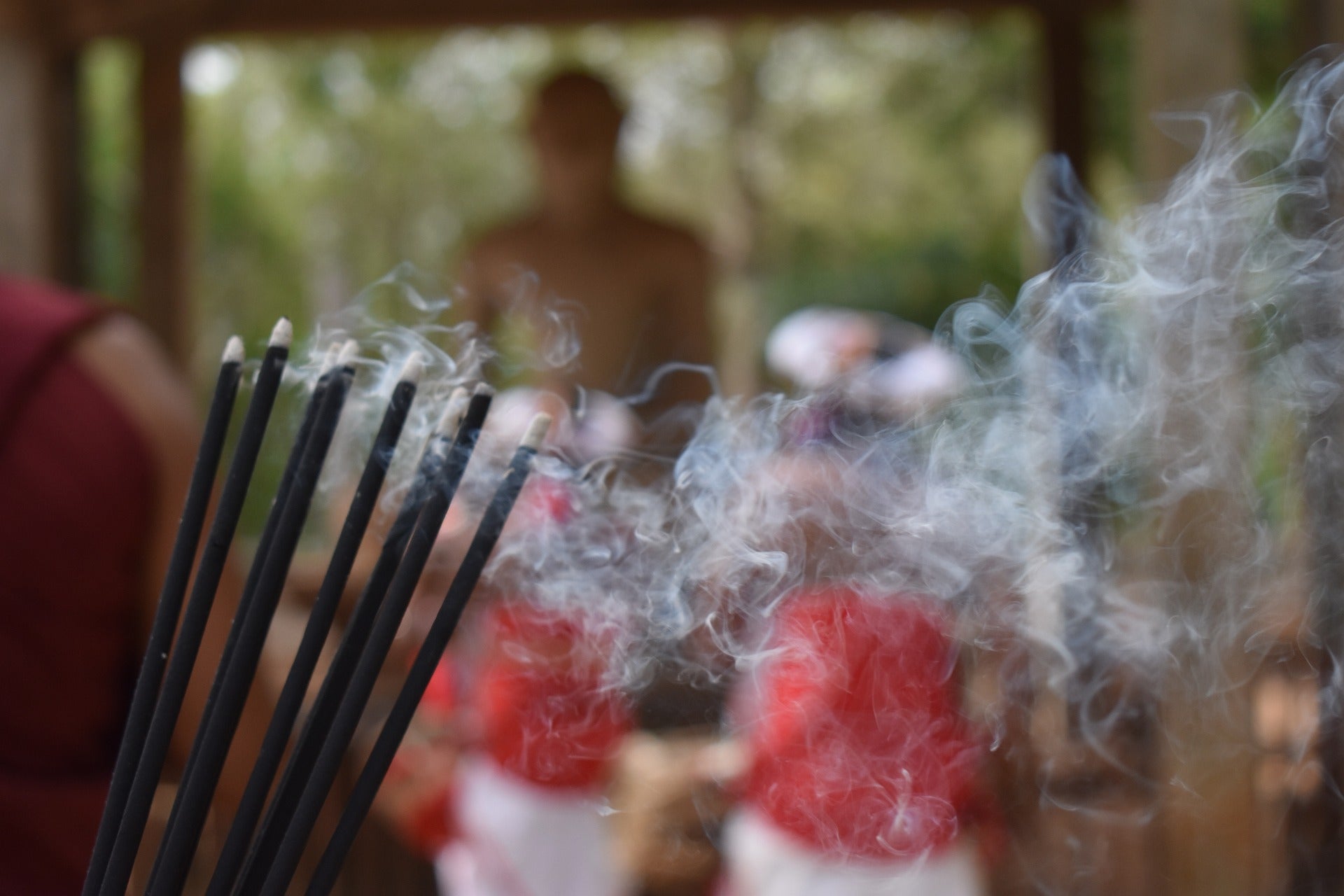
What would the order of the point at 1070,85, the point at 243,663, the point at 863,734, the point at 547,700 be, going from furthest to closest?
the point at 1070,85
the point at 863,734
the point at 547,700
the point at 243,663

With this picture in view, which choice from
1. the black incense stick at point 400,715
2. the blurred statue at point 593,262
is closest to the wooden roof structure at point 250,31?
the blurred statue at point 593,262

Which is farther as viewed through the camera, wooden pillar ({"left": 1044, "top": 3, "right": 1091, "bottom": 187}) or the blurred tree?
the blurred tree

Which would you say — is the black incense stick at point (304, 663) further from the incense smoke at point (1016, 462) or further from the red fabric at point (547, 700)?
the red fabric at point (547, 700)

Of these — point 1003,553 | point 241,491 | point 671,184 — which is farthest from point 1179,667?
point 671,184

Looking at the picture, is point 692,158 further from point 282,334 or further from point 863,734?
point 282,334

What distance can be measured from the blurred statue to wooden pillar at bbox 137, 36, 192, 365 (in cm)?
108

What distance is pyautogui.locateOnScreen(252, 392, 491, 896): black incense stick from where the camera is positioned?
2.27ft

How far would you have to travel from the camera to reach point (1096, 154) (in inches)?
161

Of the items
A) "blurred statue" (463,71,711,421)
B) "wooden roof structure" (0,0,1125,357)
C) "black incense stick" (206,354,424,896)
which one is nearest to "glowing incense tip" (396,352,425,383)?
"black incense stick" (206,354,424,896)

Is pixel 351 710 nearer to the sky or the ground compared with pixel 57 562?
nearer to the sky

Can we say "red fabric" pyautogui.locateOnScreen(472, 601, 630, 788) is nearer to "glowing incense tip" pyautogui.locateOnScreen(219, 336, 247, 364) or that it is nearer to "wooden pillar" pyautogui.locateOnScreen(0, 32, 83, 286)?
"glowing incense tip" pyautogui.locateOnScreen(219, 336, 247, 364)

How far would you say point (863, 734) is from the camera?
172 centimetres

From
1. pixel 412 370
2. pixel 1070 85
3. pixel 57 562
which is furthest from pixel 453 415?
pixel 1070 85

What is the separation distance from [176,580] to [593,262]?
9.46ft
